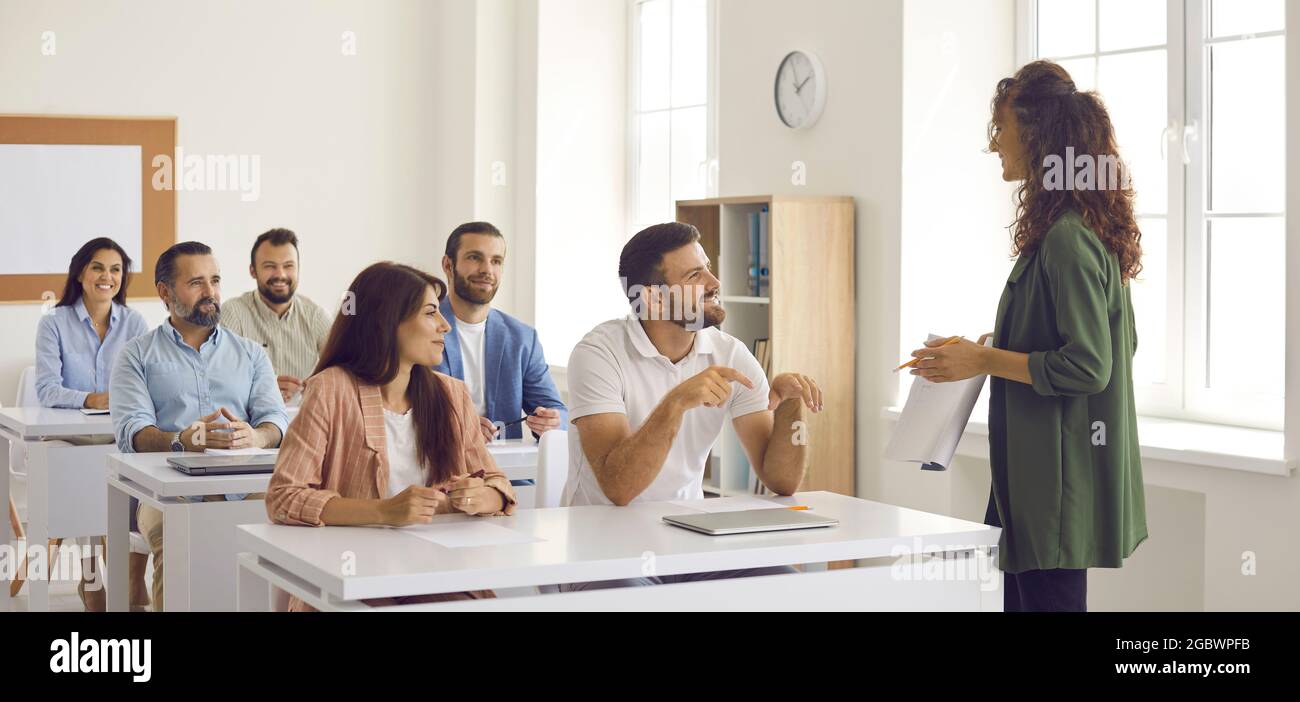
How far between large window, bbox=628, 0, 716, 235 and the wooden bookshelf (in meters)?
1.43

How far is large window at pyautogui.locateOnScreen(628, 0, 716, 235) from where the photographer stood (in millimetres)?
6555

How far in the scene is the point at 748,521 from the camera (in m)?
2.62

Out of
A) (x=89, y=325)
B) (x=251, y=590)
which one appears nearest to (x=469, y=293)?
(x=251, y=590)

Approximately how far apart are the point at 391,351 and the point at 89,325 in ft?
9.86

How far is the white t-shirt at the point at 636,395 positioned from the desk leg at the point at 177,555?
0.98 meters

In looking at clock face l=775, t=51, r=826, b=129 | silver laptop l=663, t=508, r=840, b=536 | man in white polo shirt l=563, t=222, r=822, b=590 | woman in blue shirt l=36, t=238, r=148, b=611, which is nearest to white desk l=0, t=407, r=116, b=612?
woman in blue shirt l=36, t=238, r=148, b=611

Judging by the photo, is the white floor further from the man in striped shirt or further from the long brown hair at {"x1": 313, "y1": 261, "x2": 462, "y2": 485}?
the long brown hair at {"x1": 313, "y1": 261, "x2": 462, "y2": 485}

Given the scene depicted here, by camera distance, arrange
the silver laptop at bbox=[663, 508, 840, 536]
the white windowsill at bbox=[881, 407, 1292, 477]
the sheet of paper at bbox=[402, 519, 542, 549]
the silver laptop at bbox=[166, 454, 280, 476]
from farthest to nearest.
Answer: the white windowsill at bbox=[881, 407, 1292, 477] → the silver laptop at bbox=[166, 454, 280, 476] → the silver laptop at bbox=[663, 508, 840, 536] → the sheet of paper at bbox=[402, 519, 542, 549]

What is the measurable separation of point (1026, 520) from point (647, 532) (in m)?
0.75

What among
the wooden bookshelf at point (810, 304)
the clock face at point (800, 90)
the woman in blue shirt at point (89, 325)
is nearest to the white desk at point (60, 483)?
the woman in blue shirt at point (89, 325)

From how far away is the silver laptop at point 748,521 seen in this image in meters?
2.55

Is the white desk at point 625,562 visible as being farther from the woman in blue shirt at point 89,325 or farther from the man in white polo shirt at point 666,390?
the woman in blue shirt at point 89,325

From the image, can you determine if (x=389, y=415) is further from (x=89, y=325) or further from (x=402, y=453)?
(x=89, y=325)
